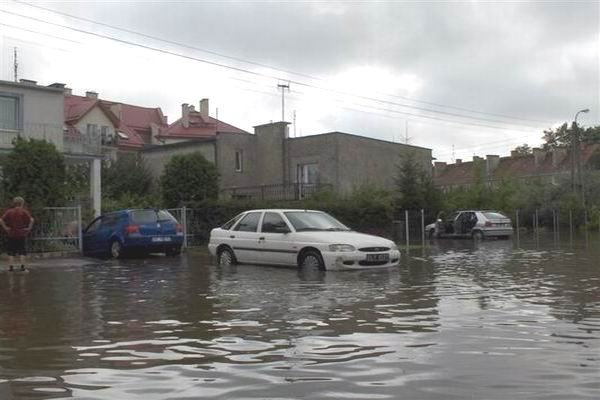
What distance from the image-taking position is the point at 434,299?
1005 centimetres

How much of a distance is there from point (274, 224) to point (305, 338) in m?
8.35

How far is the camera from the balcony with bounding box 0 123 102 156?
27266 millimetres

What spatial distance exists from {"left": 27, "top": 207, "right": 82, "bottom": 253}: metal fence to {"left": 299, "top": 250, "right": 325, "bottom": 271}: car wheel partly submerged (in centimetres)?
952

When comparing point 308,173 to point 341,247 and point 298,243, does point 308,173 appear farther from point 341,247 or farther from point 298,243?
point 341,247

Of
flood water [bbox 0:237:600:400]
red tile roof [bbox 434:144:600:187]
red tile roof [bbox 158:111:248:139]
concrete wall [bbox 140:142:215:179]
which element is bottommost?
flood water [bbox 0:237:600:400]

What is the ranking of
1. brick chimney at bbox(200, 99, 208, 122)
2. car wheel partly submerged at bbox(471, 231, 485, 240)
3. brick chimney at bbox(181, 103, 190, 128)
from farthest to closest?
1. brick chimney at bbox(200, 99, 208, 122)
2. brick chimney at bbox(181, 103, 190, 128)
3. car wheel partly submerged at bbox(471, 231, 485, 240)

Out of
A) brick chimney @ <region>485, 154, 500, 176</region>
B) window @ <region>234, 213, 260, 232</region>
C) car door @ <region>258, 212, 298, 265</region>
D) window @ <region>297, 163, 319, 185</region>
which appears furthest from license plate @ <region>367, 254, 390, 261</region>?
brick chimney @ <region>485, 154, 500, 176</region>

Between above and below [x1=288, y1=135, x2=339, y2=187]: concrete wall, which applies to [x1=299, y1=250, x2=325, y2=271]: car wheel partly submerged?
below

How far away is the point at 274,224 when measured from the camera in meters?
15.3

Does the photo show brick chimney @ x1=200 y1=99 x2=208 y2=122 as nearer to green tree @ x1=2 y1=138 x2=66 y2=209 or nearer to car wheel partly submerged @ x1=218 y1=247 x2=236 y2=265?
green tree @ x1=2 y1=138 x2=66 y2=209

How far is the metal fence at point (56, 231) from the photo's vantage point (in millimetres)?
20578

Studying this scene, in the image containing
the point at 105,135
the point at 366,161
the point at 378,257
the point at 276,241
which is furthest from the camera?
the point at 105,135

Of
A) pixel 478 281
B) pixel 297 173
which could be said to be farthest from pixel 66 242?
pixel 297 173

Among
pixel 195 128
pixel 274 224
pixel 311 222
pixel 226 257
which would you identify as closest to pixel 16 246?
pixel 226 257
